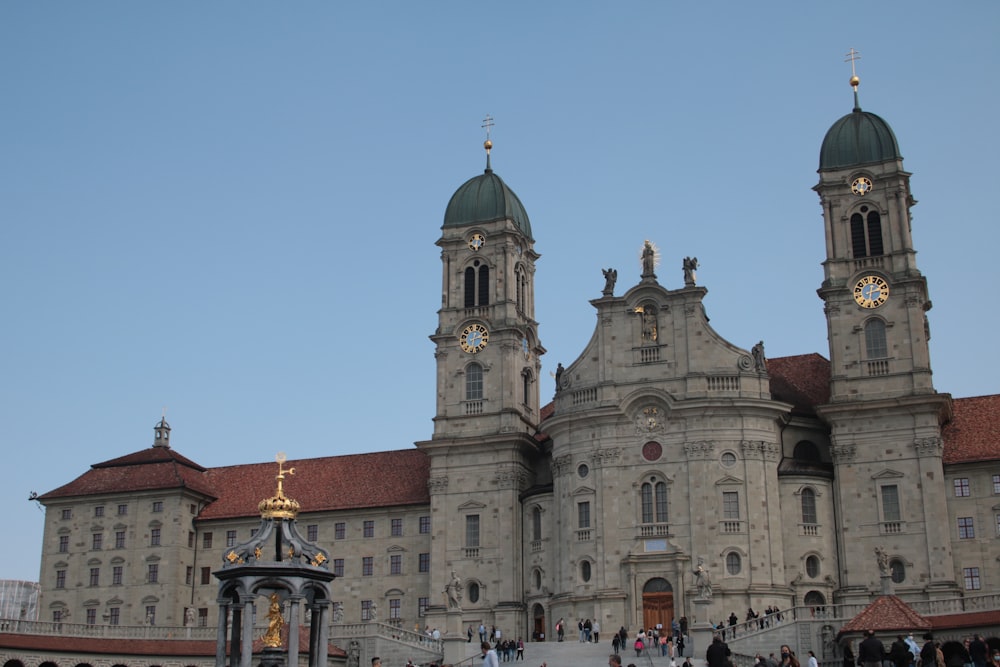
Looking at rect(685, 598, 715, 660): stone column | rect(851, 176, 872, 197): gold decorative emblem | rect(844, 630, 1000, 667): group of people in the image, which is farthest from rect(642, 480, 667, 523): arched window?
rect(844, 630, 1000, 667): group of people

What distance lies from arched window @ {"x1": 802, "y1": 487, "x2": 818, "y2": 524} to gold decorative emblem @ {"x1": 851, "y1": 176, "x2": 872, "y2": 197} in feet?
51.8

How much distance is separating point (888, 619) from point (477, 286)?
35783 mm

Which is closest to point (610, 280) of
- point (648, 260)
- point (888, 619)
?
point (648, 260)

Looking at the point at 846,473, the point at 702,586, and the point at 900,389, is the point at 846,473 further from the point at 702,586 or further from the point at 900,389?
the point at 702,586

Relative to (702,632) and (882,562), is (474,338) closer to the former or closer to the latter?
(702,632)

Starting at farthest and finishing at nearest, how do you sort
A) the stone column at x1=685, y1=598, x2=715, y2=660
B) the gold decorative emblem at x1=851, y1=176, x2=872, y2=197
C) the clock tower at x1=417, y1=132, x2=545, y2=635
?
the clock tower at x1=417, y1=132, x2=545, y2=635, the gold decorative emblem at x1=851, y1=176, x2=872, y2=197, the stone column at x1=685, y1=598, x2=715, y2=660

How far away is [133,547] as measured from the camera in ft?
263

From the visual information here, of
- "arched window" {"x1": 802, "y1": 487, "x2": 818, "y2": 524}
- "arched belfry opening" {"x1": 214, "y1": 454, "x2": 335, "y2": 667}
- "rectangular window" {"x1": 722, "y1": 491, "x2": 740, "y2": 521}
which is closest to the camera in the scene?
"arched belfry opening" {"x1": 214, "y1": 454, "x2": 335, "y2": 667}

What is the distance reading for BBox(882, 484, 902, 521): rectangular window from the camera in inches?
2586

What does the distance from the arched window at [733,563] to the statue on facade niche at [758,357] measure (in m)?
9.53

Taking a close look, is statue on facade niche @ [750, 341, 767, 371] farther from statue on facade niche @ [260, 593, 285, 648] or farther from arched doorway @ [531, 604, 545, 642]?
statue on facade niche @ [260, 593, 285, 648]

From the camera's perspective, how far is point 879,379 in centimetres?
6744

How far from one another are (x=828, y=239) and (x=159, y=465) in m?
41.8

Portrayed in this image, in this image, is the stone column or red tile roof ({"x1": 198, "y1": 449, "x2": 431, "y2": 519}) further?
red tile roof ({"x1": 198, "y1": 449, "x2": 431, "y2": 519})
